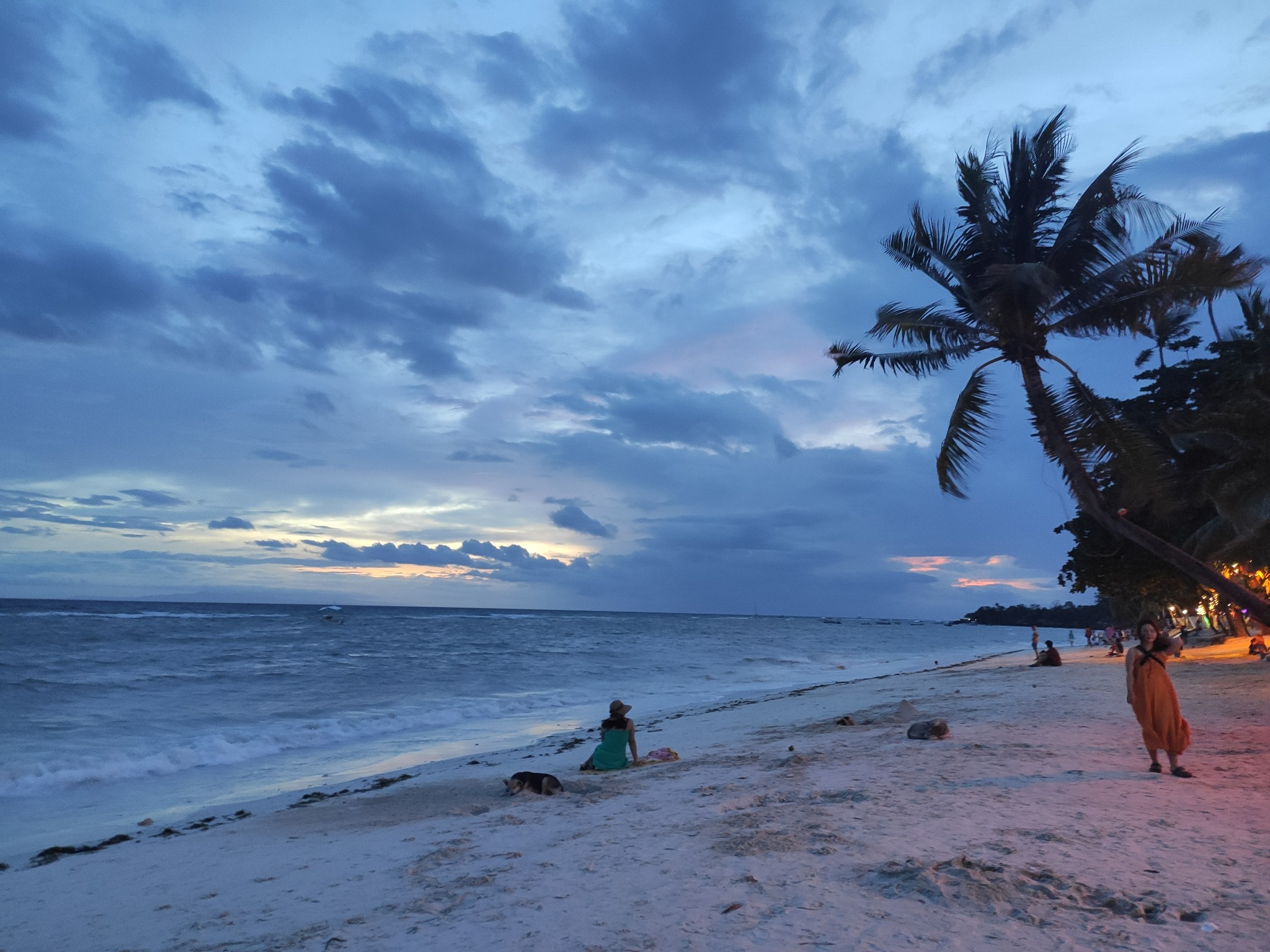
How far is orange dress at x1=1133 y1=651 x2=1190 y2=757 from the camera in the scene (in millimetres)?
7023

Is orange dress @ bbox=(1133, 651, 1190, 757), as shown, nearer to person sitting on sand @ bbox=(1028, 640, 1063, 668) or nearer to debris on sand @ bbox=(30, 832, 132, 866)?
debris on sand @ bbox=(30, 832, 132, 866)

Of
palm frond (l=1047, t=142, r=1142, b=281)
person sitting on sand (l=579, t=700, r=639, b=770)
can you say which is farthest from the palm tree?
person sitting on sand (l=579, t=700, r=639, b=770)

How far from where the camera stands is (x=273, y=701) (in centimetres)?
2089

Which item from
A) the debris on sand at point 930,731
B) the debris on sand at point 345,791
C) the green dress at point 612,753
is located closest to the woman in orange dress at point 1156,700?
the debris on sand at point 930,731

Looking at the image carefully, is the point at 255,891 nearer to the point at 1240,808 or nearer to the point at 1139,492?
the point at 1240,808

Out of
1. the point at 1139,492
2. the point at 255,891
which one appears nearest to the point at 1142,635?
the point at 1139,492

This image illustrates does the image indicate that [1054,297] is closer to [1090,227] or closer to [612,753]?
[1090,227]

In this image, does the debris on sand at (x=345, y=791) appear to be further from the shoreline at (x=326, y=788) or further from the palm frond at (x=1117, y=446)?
the palm frond at (x=1117, y=446)

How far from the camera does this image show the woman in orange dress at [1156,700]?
7.02 metres

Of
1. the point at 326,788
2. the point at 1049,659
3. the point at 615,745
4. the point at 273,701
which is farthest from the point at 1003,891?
the point at 1049,659

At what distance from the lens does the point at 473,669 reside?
31.0 meters

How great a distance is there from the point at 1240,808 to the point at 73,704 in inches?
907

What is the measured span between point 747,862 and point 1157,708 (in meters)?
4.74

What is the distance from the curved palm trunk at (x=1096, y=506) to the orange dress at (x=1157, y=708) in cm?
404
